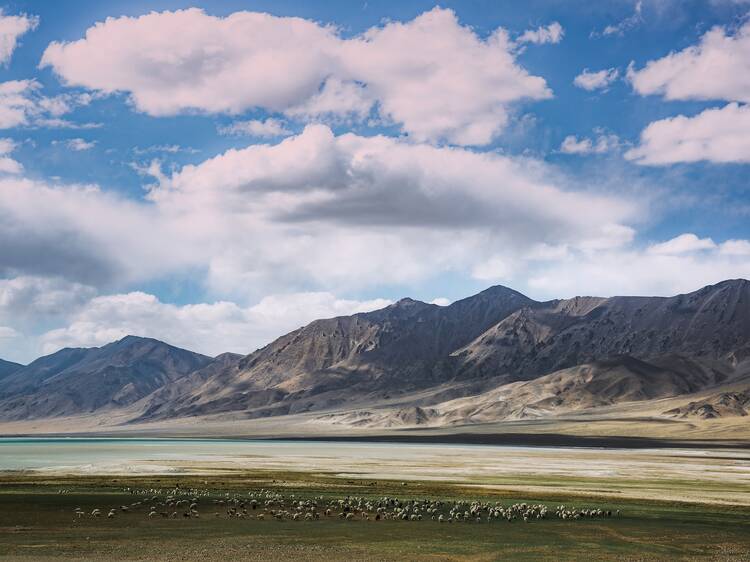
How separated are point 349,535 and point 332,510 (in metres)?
10.1

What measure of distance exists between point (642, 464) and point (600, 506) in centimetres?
5801

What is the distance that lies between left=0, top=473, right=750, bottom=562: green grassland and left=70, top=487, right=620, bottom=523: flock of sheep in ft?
2.21

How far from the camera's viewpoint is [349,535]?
3841 centimetres

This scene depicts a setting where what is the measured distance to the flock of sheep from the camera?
45.4 m

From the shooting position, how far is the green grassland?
1315 inches

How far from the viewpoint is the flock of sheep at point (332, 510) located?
4538cm

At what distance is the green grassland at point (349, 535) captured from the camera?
33.4m

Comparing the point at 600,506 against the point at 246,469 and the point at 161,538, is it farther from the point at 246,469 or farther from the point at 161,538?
the point at 246,469

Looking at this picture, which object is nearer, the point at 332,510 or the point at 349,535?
the point at 349,535

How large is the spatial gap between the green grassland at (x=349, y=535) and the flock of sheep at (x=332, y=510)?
0.67 metres

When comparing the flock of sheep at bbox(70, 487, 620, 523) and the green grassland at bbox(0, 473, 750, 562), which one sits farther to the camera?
the flock of sheep at bbox(70, 487, 620, 523)

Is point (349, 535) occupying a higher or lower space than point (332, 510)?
higher

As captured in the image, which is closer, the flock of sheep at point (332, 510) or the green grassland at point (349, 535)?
the green grassland at point (349, 535)

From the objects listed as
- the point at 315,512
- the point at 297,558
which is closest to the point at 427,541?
the point at 297,558
